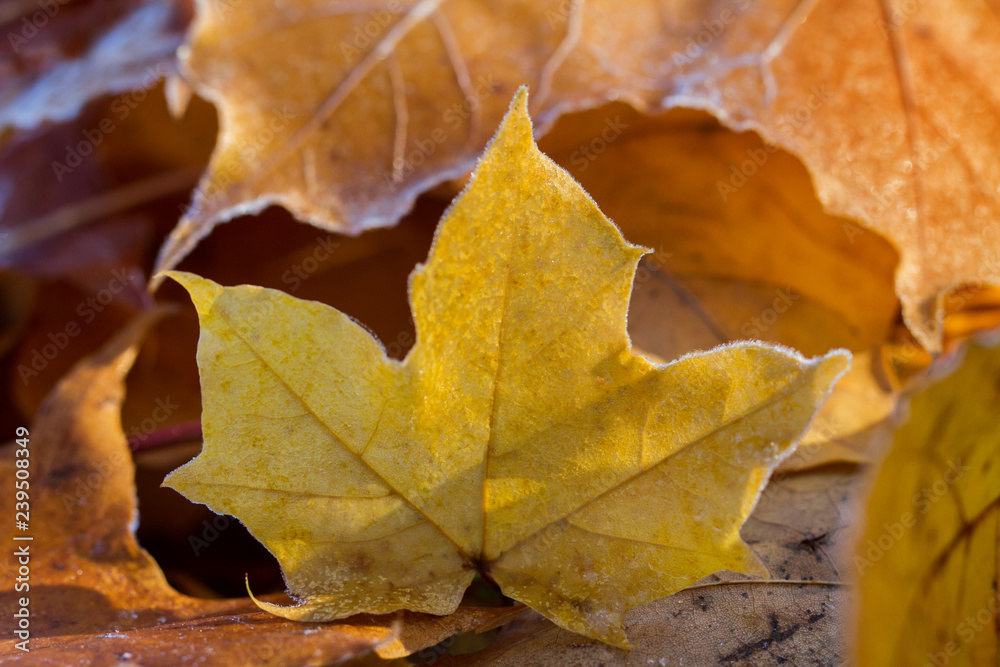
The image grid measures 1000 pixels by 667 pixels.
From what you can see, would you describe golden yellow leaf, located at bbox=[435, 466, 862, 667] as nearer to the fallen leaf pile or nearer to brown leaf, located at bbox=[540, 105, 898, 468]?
the fallen leaf pile

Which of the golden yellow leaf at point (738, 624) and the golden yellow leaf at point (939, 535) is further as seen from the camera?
the golden yellow leaf at point (738, 624)

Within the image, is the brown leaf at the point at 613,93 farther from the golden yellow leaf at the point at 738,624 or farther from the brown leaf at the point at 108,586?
the golden yellow leaf at the point at 738,624

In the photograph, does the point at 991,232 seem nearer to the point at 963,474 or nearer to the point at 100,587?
the point at 963,474

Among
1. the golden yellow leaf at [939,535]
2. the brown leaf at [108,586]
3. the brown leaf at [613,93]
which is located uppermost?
→ the brown leaf at [613,93]

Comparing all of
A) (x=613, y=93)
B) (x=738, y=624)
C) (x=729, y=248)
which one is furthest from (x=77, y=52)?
(x=738, y=624)

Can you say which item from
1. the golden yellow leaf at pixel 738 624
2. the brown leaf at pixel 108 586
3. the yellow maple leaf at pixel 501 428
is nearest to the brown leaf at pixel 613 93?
the brown leaf at pixel 108 586

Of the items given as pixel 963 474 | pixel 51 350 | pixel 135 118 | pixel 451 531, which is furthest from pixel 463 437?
pixel 135 118

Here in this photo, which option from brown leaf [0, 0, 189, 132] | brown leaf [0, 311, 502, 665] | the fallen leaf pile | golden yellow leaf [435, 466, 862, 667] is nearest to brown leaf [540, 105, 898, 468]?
the fallen leaf pile
